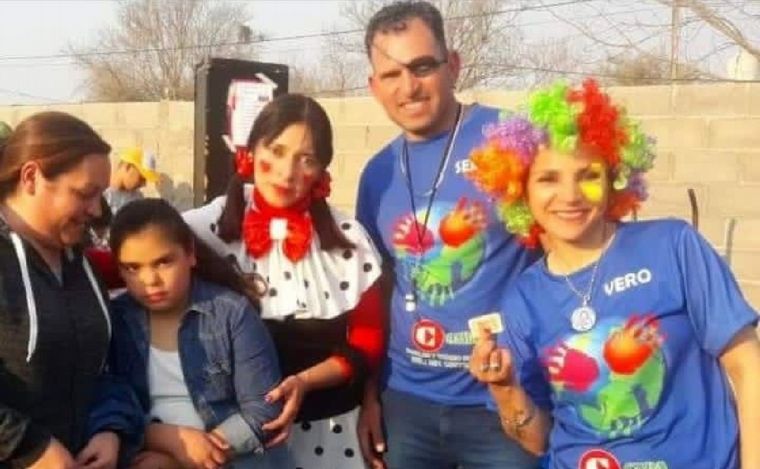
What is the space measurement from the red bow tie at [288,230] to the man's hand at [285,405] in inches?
14.2

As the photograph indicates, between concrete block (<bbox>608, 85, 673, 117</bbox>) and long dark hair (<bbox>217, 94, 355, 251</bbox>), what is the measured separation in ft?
11.3

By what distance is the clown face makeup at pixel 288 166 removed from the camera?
129 inches

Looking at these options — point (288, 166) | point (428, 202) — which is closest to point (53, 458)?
point (288, 166)

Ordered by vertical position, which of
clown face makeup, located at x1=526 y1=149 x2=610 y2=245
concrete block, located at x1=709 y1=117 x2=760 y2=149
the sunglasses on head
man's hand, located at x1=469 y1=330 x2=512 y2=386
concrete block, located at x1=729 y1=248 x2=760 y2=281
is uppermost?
the sunglasses on head

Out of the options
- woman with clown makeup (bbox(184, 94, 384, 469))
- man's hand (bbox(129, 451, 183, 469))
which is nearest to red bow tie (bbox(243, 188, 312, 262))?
woman with clown makeup (bbox(184, 94, 384, 469))

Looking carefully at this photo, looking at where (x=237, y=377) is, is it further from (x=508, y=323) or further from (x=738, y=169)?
(x=738, y=169)

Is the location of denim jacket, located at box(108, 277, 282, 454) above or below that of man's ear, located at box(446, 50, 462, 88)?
below

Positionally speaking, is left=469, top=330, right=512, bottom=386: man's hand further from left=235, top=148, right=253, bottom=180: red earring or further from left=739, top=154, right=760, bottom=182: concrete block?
left=739, top=154, right=760, bottom=182: concrete block

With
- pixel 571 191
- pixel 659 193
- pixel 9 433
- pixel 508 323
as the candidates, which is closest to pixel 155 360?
pixel 9 433

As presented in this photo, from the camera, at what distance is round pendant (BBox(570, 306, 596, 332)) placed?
285 centimetres

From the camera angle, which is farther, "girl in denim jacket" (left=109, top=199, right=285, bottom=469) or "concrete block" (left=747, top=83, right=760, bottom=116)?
"concrete block" (left=747, top=83, right=760, bottom=116)

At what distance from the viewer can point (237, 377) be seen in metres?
3.17

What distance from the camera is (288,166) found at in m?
3.29

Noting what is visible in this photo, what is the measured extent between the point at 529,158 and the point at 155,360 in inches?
45.0
